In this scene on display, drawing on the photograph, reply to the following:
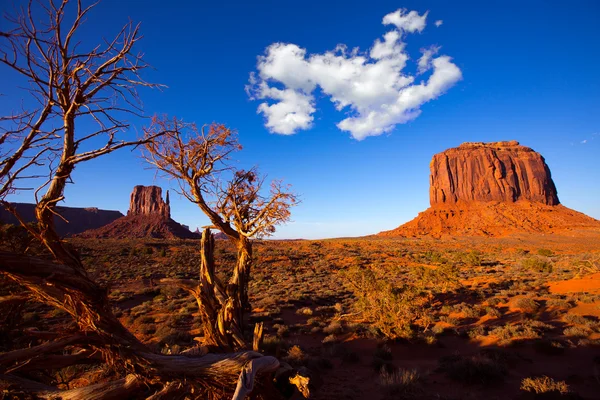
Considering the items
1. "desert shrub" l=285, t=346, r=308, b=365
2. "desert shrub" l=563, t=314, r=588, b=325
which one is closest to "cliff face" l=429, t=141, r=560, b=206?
"desert shrub" l=563, t=314, r=588, b=325

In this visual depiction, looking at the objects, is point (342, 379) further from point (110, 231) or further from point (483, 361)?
point (110, 231)

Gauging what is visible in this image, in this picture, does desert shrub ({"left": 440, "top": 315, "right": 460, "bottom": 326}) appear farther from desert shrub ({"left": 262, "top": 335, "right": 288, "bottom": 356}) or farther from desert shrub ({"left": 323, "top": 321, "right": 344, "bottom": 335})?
desert shrub ({"left": 262, "top": 335, "right": 288, "bottom": 356})

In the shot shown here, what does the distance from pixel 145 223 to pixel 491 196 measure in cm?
12627

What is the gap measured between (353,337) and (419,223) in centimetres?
9906

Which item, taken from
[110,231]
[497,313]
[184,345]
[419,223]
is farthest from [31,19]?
[419,223]

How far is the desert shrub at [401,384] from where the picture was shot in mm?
5969

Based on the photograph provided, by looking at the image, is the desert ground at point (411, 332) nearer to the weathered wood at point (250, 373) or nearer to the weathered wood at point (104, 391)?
the weathered wood at point (104, 391)

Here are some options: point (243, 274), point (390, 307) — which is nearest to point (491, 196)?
point (390, 307)

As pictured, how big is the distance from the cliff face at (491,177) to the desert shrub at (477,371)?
11700 cm

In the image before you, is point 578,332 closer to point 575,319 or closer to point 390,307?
point 575,319

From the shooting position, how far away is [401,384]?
242 inches

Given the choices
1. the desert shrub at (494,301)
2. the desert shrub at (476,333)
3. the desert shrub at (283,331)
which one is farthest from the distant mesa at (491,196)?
the desert shrub at (283,331)

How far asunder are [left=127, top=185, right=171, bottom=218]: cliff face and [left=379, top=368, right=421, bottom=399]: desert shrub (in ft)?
357

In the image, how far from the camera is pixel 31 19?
2.31 meters
